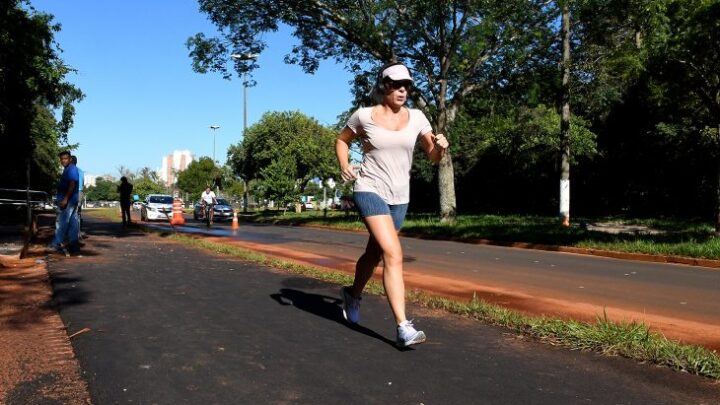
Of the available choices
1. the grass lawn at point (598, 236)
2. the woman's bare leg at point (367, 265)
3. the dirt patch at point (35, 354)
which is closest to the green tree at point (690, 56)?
the grass lawn at point (598, 236)

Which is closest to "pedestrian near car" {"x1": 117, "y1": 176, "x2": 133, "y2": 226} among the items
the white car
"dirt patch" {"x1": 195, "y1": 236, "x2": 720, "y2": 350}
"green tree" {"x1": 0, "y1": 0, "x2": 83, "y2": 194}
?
"green tree" {"x1": 0, "y1": 0, "x2": 83, "y2": 194}

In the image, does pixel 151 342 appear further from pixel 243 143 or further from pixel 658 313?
pixel 243 143

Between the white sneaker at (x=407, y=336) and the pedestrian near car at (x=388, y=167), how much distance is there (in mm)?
38

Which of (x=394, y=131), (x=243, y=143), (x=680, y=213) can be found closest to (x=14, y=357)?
(x=394, y=131)

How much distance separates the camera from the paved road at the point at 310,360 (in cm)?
278

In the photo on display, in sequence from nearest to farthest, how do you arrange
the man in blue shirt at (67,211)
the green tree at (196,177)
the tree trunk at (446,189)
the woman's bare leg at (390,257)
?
the woman's bare leg at (390,257)
the man in blue shirt at (67,211)
the tree trunk at (446,189)
the green tree at (196,177)

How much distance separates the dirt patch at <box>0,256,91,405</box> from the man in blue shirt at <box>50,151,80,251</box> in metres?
2.97

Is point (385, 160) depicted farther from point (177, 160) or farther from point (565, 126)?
point (177, 160)

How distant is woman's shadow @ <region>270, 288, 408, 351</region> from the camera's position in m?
4.11

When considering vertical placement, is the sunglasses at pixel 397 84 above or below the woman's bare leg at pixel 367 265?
above

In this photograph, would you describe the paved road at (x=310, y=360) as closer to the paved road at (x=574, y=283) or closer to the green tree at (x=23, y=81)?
the paved road at (x=574, y=283)

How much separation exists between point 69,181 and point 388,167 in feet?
21.6

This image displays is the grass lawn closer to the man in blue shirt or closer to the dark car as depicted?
the man in blue shirt

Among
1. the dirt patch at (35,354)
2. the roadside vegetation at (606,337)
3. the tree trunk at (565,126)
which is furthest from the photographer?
the tree trunk at (565,126)
